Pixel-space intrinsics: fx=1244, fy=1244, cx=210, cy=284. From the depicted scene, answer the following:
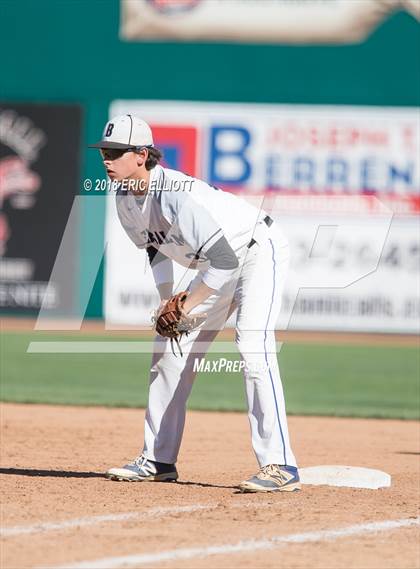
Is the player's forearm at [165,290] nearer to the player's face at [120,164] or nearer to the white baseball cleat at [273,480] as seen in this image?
the player's face at [120,164]

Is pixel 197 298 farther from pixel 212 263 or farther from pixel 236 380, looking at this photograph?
pixel 236 380

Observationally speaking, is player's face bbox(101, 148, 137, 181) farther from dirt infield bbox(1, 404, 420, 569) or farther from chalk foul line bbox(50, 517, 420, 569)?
chalk foul line bbox(50, 517, 420, 569)

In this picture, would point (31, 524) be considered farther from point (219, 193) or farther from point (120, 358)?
point (120, 358)

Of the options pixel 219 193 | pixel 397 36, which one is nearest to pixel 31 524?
pixel 219 193

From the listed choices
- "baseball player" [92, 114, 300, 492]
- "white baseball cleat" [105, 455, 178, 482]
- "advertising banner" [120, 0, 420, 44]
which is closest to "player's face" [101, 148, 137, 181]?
"baseball player" [92, 114, 300, 492]

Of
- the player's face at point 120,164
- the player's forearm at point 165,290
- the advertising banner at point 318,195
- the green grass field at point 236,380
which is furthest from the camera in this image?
the advertising banner at point 318,195

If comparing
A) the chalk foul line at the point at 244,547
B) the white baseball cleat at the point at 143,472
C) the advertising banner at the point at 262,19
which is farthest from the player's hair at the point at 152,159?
the advertising banner at the point at 262,19

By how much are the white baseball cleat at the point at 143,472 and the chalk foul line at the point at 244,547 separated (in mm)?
1545

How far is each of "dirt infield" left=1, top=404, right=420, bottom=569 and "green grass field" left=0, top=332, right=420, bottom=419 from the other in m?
1.97

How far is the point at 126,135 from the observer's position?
640 centimetres

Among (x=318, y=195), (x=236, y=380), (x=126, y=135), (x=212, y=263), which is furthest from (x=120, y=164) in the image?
(x=318, y=195)

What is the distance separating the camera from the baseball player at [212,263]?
20.7 feet

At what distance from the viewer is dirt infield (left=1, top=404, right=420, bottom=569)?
15.9ft

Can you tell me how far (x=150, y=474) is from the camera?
6832 mm
